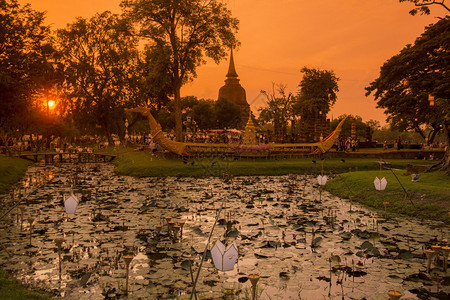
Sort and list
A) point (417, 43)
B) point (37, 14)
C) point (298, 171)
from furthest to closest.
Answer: point (417, 43) → point (298, 171) → point (37, 14)

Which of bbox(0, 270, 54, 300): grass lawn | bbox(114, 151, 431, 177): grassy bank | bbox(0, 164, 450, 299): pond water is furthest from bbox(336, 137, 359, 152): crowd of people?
bbox(0, 270, 54, 300): grass lawn

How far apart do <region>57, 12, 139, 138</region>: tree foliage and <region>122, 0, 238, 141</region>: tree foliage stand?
15.6 meters

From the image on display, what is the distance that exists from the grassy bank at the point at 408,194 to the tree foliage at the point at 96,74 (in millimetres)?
36561

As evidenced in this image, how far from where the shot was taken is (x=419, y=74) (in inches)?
1067

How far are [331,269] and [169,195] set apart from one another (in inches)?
349

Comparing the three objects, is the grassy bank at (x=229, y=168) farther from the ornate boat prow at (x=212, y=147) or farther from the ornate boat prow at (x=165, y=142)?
the ornate boat prow at (x=212, y=147)

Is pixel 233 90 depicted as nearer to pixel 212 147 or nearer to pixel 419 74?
pixel 212 147

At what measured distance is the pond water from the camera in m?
5.65

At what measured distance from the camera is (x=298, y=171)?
23.8 m

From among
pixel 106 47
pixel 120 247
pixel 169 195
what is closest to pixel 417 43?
pixel 169 195

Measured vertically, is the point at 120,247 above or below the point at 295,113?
below

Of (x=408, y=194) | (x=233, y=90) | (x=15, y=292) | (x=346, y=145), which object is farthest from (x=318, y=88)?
(x=15, y=292)

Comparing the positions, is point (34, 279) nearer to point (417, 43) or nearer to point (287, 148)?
point (287, 148)

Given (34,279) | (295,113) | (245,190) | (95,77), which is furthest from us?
(295,113)
